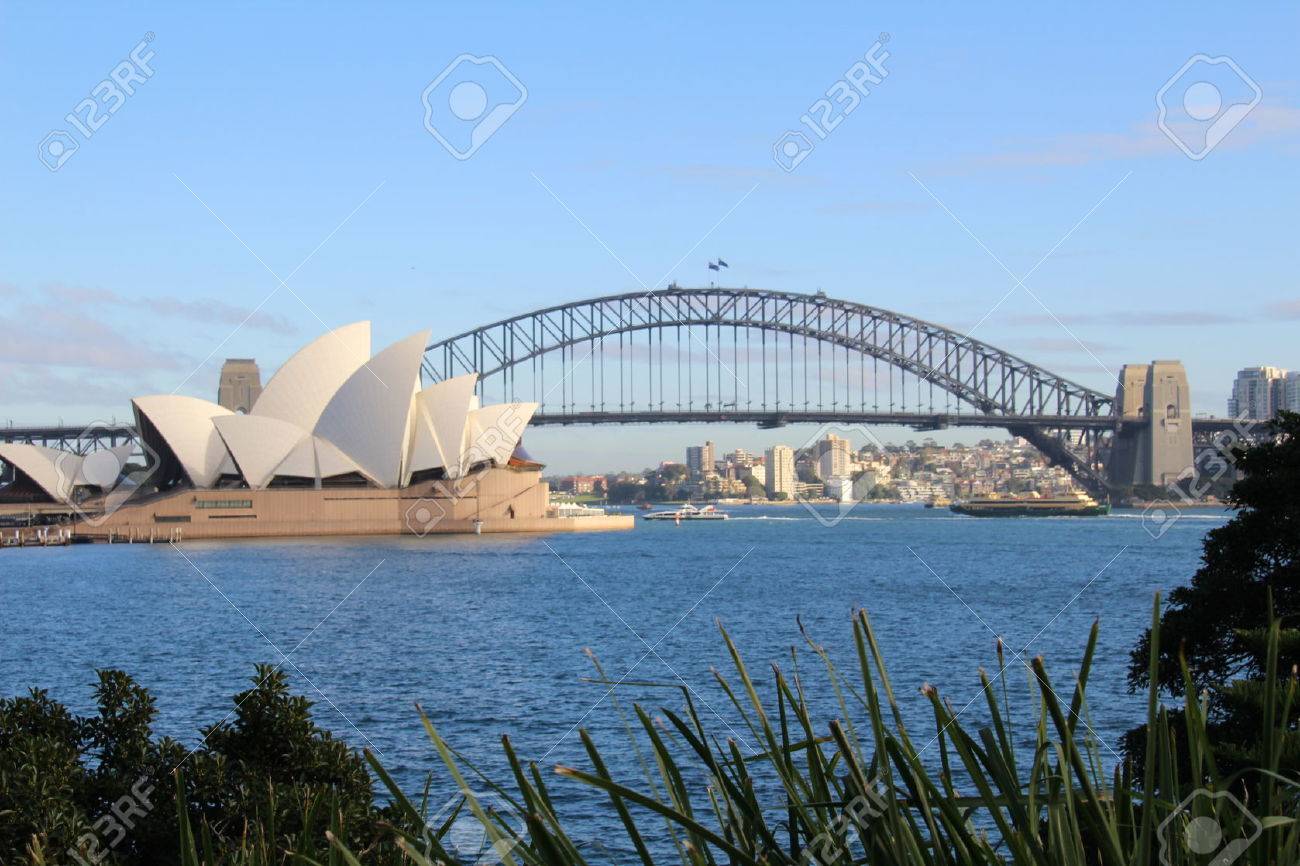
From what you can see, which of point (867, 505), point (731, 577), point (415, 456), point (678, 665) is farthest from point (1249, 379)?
point (678, 665)

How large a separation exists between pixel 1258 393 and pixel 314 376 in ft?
315

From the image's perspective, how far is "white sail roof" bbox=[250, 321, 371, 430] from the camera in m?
68.6

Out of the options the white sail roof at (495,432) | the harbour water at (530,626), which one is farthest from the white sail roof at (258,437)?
the harbour water at (530,626)

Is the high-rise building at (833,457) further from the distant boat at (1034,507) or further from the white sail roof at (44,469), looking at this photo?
the white sail roof at (44,469)

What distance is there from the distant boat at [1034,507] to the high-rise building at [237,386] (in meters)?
53.1

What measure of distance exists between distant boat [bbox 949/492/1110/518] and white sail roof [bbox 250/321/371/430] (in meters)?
54.9

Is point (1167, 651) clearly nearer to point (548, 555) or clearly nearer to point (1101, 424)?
point (548, 555)

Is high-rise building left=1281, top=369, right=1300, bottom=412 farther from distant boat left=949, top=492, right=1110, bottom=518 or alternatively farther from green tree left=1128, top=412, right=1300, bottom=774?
green tree left=1128, top=412, right=1300, bottom=774

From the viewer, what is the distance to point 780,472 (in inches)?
6230

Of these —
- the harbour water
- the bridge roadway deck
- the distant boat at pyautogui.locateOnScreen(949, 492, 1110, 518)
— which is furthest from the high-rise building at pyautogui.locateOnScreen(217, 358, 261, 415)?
the distant boat at pyautogui.locateOnScreen(949, 492, 1110, 518)

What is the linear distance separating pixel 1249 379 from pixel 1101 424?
45.9 meters

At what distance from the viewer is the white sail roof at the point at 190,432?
7338 centimetres

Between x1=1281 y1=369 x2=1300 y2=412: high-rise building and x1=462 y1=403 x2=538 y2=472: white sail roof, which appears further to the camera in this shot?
x1=1281 y1=369 x2=1300 y2=412: high-rise building

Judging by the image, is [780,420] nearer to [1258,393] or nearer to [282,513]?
[282,513]
